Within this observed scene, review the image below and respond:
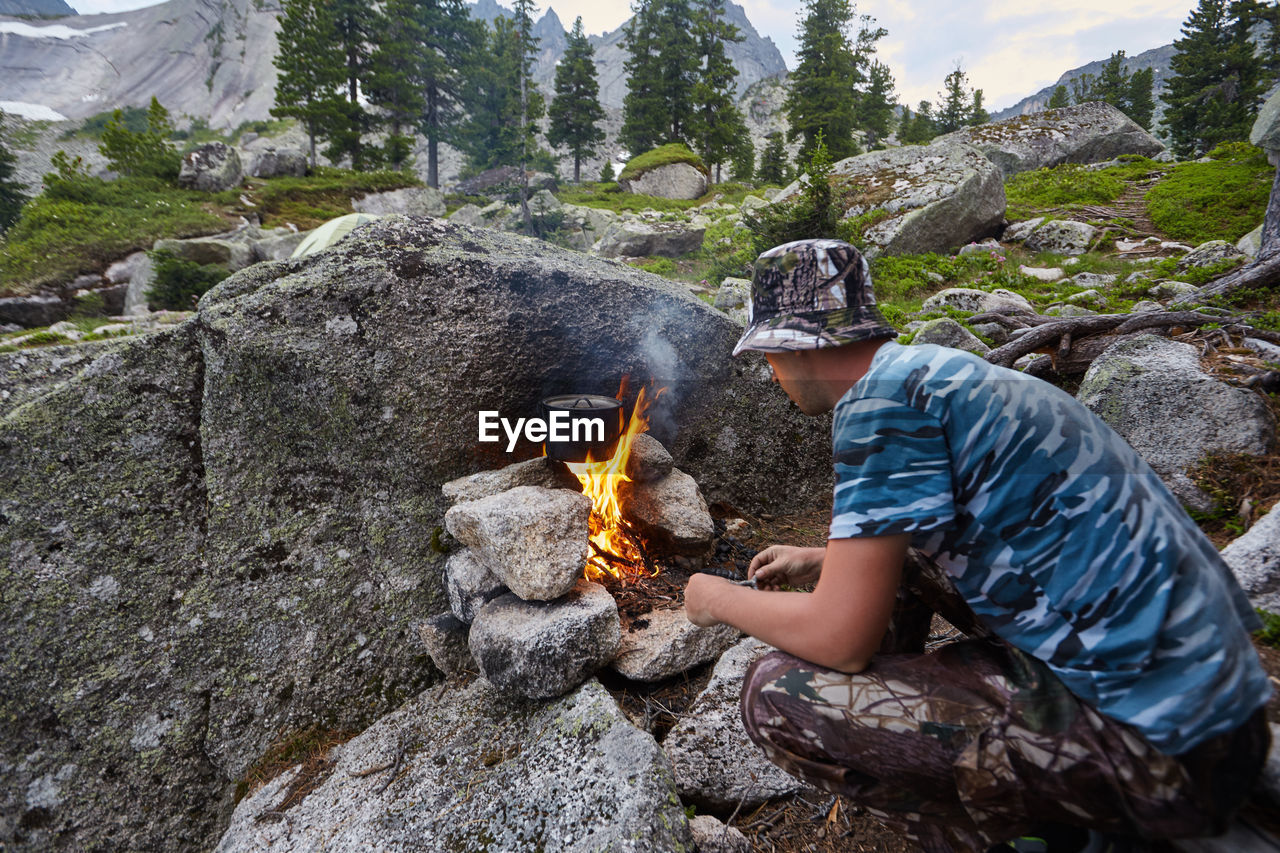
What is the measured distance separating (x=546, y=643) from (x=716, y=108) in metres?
42.6

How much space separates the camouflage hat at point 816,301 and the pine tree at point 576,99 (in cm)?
4446

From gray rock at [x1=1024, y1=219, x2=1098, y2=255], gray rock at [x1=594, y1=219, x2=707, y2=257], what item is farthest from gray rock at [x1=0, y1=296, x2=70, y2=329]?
gray rock at [x1=1024, y1=219, x2=1098, y2=255]

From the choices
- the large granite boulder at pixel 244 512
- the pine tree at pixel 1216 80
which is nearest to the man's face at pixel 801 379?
the large granite boulder at pixel 244 512

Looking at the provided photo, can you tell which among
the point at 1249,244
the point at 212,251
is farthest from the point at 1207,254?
the point at 212,251

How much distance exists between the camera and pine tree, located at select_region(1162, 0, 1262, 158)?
2809cm

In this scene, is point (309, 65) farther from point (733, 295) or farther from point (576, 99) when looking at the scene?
point (733, 295)

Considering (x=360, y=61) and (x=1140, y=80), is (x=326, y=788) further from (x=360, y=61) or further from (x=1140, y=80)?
(x=1140, y=80)

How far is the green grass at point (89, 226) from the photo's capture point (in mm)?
15414

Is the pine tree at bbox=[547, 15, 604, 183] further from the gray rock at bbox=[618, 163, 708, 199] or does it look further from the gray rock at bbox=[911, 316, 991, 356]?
the gray rock at bbox=[911, 316, 991, 356]

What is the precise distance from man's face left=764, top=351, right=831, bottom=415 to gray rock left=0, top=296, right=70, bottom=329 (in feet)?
65.4

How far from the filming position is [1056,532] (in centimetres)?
150

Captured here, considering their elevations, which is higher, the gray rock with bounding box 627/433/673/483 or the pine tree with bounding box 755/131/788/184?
the pine tree with bounding box 755/131/788/184

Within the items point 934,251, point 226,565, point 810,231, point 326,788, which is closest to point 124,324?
point 226,565

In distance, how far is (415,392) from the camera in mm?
3736
